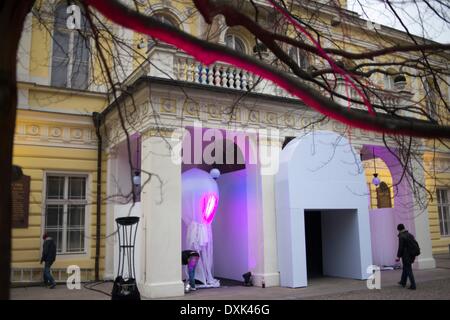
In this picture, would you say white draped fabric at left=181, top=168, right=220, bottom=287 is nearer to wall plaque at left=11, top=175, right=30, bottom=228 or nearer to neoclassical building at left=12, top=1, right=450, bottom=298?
neoclassical building at left=12, top=1, right=450, bottom=298

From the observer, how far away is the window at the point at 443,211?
21.5m

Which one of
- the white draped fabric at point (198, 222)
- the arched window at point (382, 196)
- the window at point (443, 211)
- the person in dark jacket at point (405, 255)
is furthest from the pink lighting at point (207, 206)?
the window at point (443, 211)

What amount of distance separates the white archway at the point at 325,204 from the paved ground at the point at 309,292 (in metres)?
0.69

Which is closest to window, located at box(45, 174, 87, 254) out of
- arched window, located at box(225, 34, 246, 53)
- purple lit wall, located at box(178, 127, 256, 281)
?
purple lit wall, located at box(178, 127, 256, 281)

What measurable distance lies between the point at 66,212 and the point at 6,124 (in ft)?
38.6

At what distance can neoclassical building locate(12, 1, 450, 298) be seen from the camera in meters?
10.8

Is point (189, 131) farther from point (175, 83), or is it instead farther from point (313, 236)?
point (313, 236)

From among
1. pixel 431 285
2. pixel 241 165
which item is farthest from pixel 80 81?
pixel 431 285

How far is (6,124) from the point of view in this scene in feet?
8.52

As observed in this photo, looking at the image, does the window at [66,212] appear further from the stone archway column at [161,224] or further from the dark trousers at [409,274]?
the dark trousers at [409,274]

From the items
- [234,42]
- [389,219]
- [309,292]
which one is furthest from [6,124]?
[389,219]

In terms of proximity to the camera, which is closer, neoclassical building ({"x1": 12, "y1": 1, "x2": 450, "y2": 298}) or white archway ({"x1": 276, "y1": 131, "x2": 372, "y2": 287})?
neoclassical building ({"x1": 12, "y1": 1, "x2": 450, "y2": 298})

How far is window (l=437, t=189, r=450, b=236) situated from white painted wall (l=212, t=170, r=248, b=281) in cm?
1271

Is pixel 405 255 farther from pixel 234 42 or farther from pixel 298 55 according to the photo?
pixel 234 42
